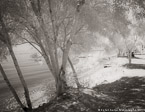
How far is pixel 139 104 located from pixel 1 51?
10.9 meters

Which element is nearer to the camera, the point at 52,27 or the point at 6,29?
the point at 6,29

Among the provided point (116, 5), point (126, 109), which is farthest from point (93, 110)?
point (116, 5)

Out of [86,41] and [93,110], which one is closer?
[93,110]

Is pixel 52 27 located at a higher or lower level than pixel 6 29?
lower

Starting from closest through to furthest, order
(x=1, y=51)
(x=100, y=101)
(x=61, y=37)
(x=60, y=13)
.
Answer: (x=100, y=101)
(x=1, y=51)
(x=60, y=13)
(x=61, y=37)

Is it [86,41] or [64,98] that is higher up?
[86,41]

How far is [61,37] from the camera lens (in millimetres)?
17031

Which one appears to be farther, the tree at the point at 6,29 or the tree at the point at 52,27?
the tree at the point at 52,27

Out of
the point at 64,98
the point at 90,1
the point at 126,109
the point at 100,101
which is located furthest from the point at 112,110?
the point at 90,1

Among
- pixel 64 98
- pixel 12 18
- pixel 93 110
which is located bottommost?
pixel 64 98

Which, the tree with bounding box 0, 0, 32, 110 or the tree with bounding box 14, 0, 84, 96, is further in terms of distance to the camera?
the tree with bounding box 14, 0, 84, 96

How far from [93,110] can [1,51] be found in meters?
9.01

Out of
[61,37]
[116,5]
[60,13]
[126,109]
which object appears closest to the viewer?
[126,109]

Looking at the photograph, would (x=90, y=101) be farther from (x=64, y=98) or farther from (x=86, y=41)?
(x=86, y=41)
